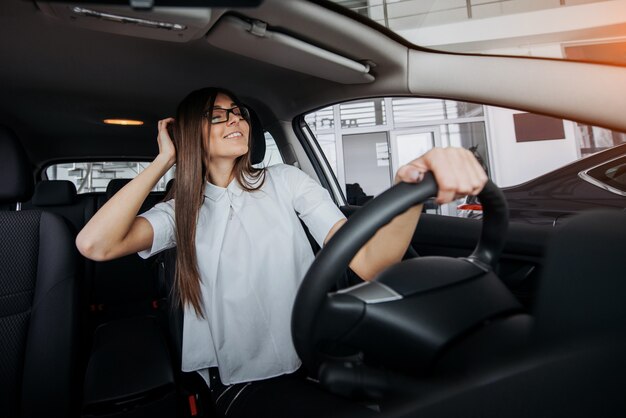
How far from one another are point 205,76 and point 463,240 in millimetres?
1453

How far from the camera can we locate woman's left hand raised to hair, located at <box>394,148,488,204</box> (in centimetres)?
53

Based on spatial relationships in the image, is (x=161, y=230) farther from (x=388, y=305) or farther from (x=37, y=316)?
(x=388, y=305)

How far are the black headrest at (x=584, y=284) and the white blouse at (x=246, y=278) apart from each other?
73 centimetres

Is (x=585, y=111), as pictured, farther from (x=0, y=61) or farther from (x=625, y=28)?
(x=0, y=61)

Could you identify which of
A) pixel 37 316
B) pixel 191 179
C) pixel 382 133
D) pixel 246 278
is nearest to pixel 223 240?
pixel 246 278

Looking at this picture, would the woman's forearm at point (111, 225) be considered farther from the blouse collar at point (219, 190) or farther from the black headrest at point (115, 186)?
the black headrest at point (115, 186)

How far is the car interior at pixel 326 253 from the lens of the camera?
1.63 feet

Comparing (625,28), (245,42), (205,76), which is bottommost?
(625,28)

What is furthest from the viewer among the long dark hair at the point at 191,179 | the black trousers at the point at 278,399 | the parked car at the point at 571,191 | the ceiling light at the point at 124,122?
the ceiling light at the point at 124,122

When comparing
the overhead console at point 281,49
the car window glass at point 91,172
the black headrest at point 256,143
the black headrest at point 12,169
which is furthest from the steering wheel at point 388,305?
the car window glass at point 91,172

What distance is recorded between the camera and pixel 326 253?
1.67ft

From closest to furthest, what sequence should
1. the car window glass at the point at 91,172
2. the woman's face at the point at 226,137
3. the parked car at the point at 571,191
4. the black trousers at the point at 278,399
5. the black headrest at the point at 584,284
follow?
1. the black headrest at the point at 584,284
2. the black trousers at the point at 278,399
3. the parked car at the point at 571,191
4. the woman's face at the point at 226,137
5. the car window glass at the point at 91,172

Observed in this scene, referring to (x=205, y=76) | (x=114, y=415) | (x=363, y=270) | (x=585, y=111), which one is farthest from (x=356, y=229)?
(x=205, y=76)

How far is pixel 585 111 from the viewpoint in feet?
2.84
